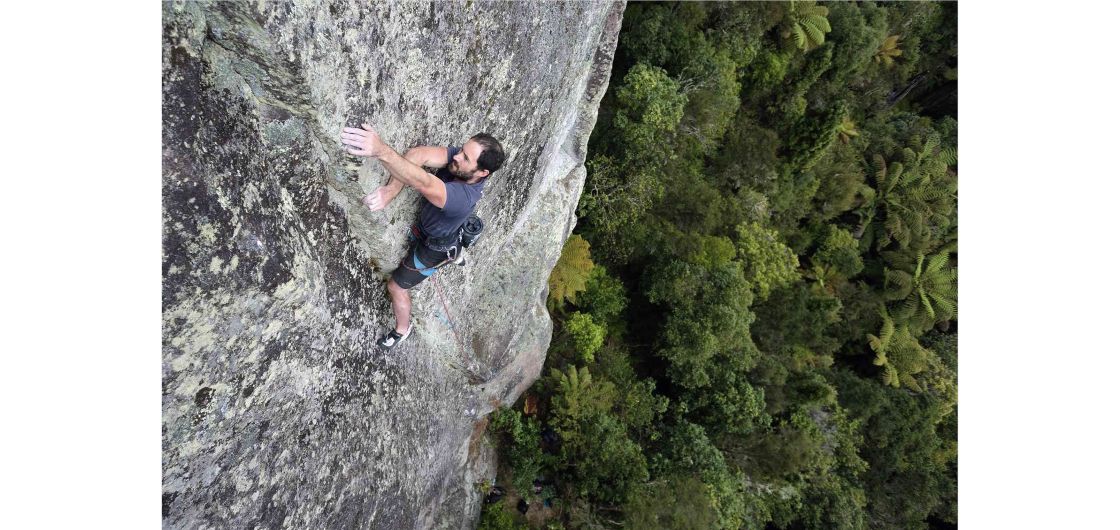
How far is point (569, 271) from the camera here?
1077 centimetres

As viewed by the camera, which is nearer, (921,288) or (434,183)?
(434,183)

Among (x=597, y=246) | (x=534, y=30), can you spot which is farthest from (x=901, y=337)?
(x=534, y=30)

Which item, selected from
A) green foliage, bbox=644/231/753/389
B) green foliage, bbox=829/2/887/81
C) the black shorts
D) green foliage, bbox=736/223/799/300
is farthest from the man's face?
green foliage, bbox=829/2/887/81

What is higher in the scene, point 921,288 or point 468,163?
point 468,163

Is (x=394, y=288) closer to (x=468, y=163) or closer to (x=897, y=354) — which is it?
(x=468, y=163)

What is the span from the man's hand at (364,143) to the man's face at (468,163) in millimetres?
621

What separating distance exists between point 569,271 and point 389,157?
7.20 m

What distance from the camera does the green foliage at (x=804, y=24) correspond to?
1223 centimetres

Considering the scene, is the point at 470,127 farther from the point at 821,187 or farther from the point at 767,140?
the point at 821,187

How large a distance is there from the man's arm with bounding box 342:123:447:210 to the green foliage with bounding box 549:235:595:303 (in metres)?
6.80

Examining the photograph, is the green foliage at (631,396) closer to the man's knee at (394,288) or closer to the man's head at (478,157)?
the man's knee at (394,288)

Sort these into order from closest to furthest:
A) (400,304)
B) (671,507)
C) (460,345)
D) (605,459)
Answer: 1. (400,304)
2. (460,345)
3. (671,507)
4. (605,459)

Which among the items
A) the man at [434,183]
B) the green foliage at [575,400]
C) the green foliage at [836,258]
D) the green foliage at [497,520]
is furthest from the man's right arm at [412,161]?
the green foliage at [836,258]

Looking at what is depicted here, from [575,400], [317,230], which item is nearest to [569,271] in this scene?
[575,400]
